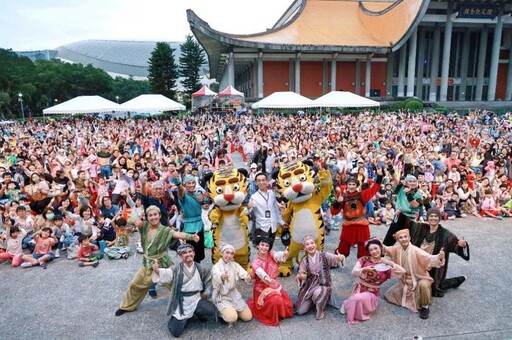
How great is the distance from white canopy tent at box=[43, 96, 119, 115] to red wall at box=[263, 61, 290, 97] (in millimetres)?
19460

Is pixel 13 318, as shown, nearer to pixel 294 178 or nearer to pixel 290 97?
pixel 294 178

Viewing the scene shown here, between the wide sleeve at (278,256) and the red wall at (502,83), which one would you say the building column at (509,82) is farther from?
the wide sleeve at (278,256)

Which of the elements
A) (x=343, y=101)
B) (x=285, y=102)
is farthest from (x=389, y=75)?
(x=285, y=102)

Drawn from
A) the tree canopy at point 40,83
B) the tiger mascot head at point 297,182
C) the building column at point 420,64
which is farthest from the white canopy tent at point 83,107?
the tree canopy at point 40,83

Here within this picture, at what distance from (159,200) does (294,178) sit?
2.08 metres

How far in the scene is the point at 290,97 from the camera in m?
16.5

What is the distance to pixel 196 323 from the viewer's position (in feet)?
13.2

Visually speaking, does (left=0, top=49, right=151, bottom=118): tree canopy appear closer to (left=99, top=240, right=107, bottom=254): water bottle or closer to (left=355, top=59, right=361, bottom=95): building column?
(left=355, top=59, right=361, bottom=95): building column

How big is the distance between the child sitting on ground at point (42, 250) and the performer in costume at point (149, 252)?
2.22 meters

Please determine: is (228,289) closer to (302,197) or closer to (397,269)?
(302,197)

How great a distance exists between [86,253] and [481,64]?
40748mm

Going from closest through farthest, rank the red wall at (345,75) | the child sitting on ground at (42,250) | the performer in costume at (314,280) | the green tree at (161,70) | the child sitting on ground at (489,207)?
the performer in costume at (314,280)
the child sitting on ground at (42,250)
the child sitting on ground at (489,207)
the red wall at (345,75)
the green tree at (161,70)

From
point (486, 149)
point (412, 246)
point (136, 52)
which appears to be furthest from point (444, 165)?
point (136, 52)

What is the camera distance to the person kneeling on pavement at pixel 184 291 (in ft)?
12.4
